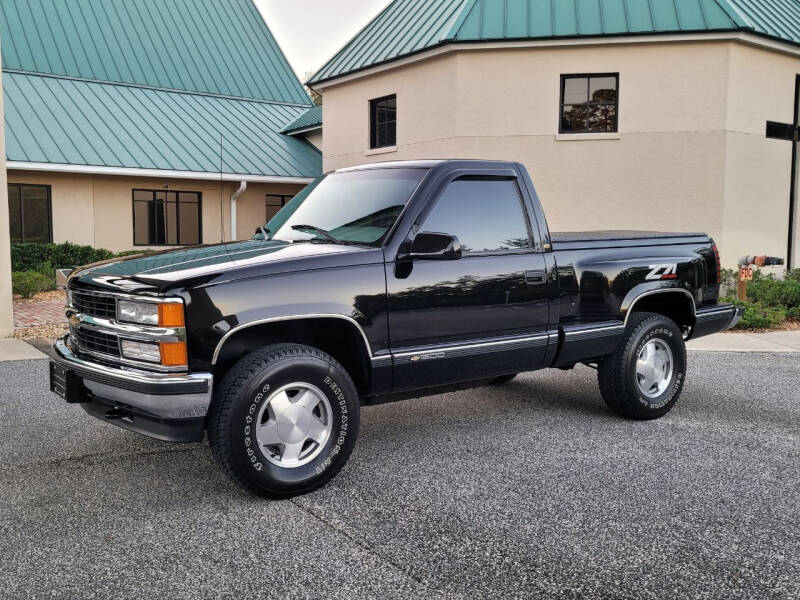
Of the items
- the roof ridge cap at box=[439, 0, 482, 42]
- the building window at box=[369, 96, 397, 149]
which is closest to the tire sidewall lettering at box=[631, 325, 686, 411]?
the roof ridge cap at box=[439, 0, 482, 42]

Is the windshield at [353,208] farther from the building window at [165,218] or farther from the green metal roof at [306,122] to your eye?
the green metal roof at [306,122]

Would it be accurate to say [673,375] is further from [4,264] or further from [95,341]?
[4,264]

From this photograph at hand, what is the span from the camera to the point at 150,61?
2369 centimetres

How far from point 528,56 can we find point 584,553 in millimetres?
13666

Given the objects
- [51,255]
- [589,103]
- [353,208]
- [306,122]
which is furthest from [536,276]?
[306,122]

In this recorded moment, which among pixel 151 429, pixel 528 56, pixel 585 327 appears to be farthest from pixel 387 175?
pixel 528 56

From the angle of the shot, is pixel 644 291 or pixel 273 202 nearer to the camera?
pixel 644 291

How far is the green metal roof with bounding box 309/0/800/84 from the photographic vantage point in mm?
14938

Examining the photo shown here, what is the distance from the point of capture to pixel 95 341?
463cm

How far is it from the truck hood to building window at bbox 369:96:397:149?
44.6 feet

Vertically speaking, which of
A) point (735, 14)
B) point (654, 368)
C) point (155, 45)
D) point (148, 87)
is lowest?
point (654, 368)

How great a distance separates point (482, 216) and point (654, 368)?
7.04 ft

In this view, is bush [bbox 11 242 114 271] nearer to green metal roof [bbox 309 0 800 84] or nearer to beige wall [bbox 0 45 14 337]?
beige wall [bbox 0 45 14 337]

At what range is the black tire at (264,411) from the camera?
13.9 ft
